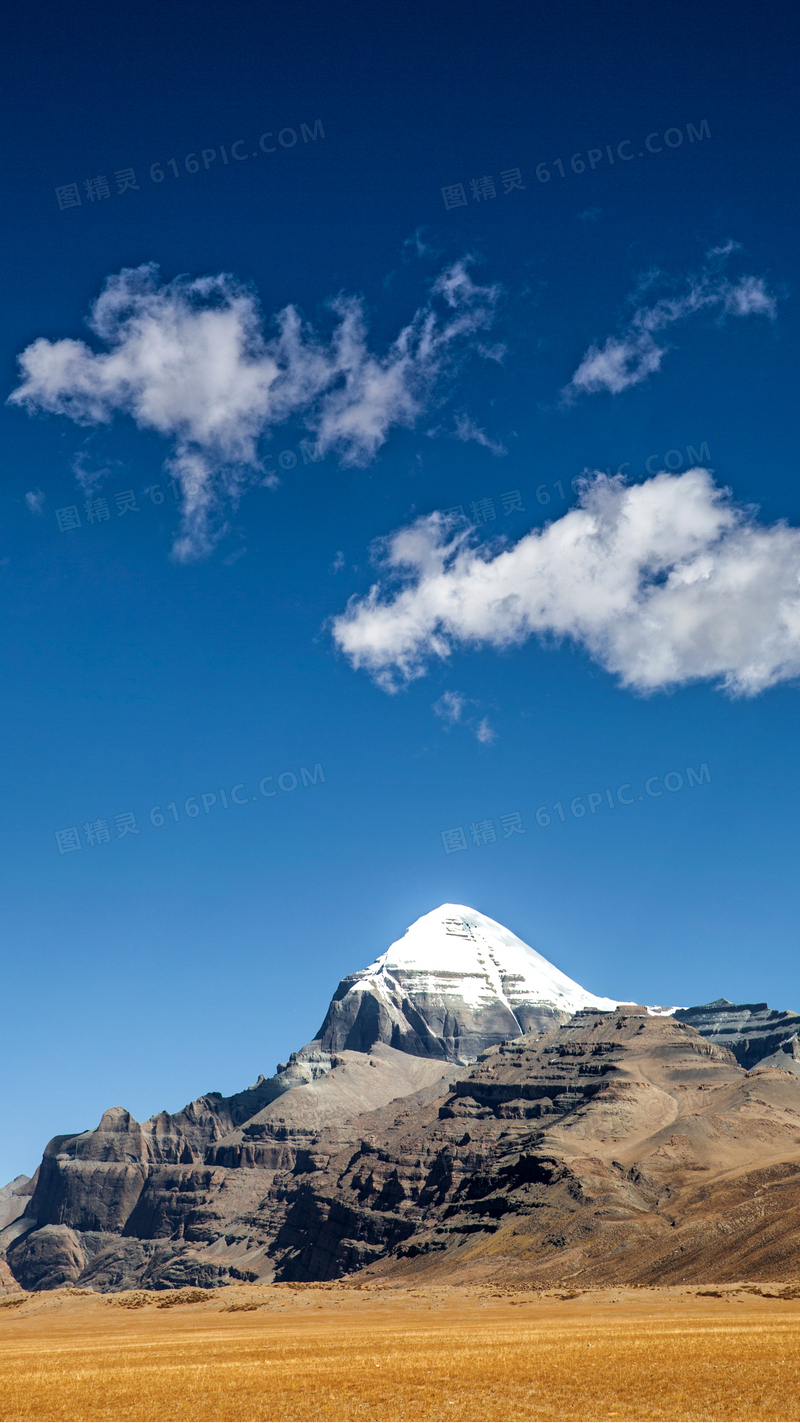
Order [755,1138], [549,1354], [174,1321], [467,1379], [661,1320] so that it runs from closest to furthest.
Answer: [467,1379] → [549,1354] → [661,1320] → [174,1321] → [755,1138]

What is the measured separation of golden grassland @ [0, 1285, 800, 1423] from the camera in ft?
120

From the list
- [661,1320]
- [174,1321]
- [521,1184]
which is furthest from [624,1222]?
[661,1320]

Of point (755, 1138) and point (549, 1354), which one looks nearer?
point (549, 1354)

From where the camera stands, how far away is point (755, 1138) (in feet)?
653

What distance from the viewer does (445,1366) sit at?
151 feet

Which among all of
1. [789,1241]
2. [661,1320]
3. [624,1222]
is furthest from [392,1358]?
[624,1222]

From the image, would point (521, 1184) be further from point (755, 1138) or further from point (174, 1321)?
point (174, 1321)

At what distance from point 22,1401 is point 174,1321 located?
60.9 meters

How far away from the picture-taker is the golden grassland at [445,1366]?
36.5m

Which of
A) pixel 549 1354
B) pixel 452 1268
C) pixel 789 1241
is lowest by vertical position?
pixel 452 1268

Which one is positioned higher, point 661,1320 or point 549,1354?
point 549,1354

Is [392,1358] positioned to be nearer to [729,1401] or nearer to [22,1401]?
[22,1401]

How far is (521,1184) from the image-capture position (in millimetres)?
199125

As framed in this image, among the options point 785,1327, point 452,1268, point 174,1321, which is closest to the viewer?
point 785,1327
